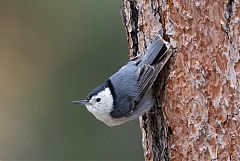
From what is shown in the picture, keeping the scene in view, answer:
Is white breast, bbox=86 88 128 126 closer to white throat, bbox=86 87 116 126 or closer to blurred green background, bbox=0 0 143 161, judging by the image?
white throat, bbox=86 87 116 126

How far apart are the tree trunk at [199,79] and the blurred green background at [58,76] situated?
2.43 metres

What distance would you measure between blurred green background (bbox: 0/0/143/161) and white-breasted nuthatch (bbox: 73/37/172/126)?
210cm

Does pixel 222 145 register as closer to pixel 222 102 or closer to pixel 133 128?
pixel 222 102

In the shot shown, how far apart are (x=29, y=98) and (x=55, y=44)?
554 mm

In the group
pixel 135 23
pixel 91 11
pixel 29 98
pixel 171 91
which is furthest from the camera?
pixel 29 98

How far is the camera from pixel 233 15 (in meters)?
2.51

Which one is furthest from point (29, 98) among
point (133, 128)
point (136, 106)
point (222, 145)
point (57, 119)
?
point (222, 145)

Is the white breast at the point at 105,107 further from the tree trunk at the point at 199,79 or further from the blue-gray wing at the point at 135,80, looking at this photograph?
the tree trunk at the point at 199,79

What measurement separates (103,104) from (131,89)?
0.18m

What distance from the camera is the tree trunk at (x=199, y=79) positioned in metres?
2.54

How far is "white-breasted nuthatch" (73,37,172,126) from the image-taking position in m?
2.79

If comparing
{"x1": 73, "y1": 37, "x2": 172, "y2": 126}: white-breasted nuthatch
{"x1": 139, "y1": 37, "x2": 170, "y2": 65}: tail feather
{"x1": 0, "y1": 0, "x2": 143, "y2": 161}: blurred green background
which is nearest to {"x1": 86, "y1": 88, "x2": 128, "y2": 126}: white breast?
{"x1": 73, "y1": 37, "x2": 172, "y2": 126}: white-breasted nuthatch

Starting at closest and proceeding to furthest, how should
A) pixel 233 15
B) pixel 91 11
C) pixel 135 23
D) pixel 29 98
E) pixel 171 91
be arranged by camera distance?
pixel 233 15 → pixel 171 91 → pixel 135 23 → pixel 91 11 → pixel 29 98

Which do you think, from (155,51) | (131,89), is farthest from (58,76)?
(155,51)
